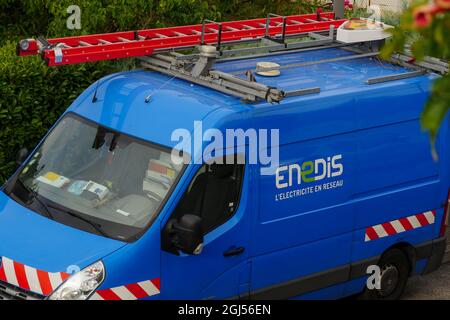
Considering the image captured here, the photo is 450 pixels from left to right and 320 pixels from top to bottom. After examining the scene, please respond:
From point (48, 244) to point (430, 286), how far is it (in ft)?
14.1

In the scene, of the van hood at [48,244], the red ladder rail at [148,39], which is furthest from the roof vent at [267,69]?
the van hood at [48,244]

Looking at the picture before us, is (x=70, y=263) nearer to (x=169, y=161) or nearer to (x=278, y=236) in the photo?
(x=169, y=161)

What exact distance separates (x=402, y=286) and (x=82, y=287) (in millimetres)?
3562

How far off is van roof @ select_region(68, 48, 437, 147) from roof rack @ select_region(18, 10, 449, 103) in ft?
0.22

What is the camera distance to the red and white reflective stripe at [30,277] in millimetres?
6707

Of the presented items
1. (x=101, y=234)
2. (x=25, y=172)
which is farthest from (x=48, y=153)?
(x=101, y=234)

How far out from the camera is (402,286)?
911 cm

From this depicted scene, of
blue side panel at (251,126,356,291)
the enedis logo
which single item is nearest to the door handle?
blue side panel at (251,126,356,291)

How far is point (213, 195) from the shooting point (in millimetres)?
7281

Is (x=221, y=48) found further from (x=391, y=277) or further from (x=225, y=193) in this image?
(x=391, y=277)

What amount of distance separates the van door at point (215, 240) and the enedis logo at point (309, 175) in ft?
1.12

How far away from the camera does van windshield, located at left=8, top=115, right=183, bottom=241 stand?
714 cm

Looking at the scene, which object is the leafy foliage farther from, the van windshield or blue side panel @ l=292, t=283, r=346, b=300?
blue side panel @ l=292, t=283, r=346, b=300

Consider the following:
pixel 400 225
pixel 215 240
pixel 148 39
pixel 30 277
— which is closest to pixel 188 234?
pixel 215 240
